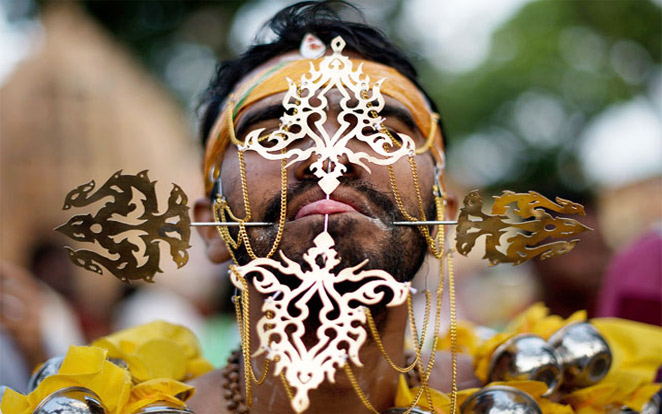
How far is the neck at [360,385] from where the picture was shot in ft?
6.95

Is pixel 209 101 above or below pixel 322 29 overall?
below

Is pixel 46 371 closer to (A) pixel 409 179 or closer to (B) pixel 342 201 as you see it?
(B) pixel 342 201

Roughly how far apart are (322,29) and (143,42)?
49.0 ft

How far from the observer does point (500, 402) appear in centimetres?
204

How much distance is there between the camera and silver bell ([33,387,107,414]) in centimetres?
189

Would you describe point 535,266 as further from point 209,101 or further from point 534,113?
point 534,113

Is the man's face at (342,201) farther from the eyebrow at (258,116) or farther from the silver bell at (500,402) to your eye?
the silver bell at (500,402)

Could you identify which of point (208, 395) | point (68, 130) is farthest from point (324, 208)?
point (68, 130)

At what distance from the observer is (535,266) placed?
5.19 m

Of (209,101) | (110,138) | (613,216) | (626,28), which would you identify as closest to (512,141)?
(626,28)

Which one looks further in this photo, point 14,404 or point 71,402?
point 14,404

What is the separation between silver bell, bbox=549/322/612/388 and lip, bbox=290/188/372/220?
901 mm

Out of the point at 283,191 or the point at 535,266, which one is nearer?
the point at 283,191

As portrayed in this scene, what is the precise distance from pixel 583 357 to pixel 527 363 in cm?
22
